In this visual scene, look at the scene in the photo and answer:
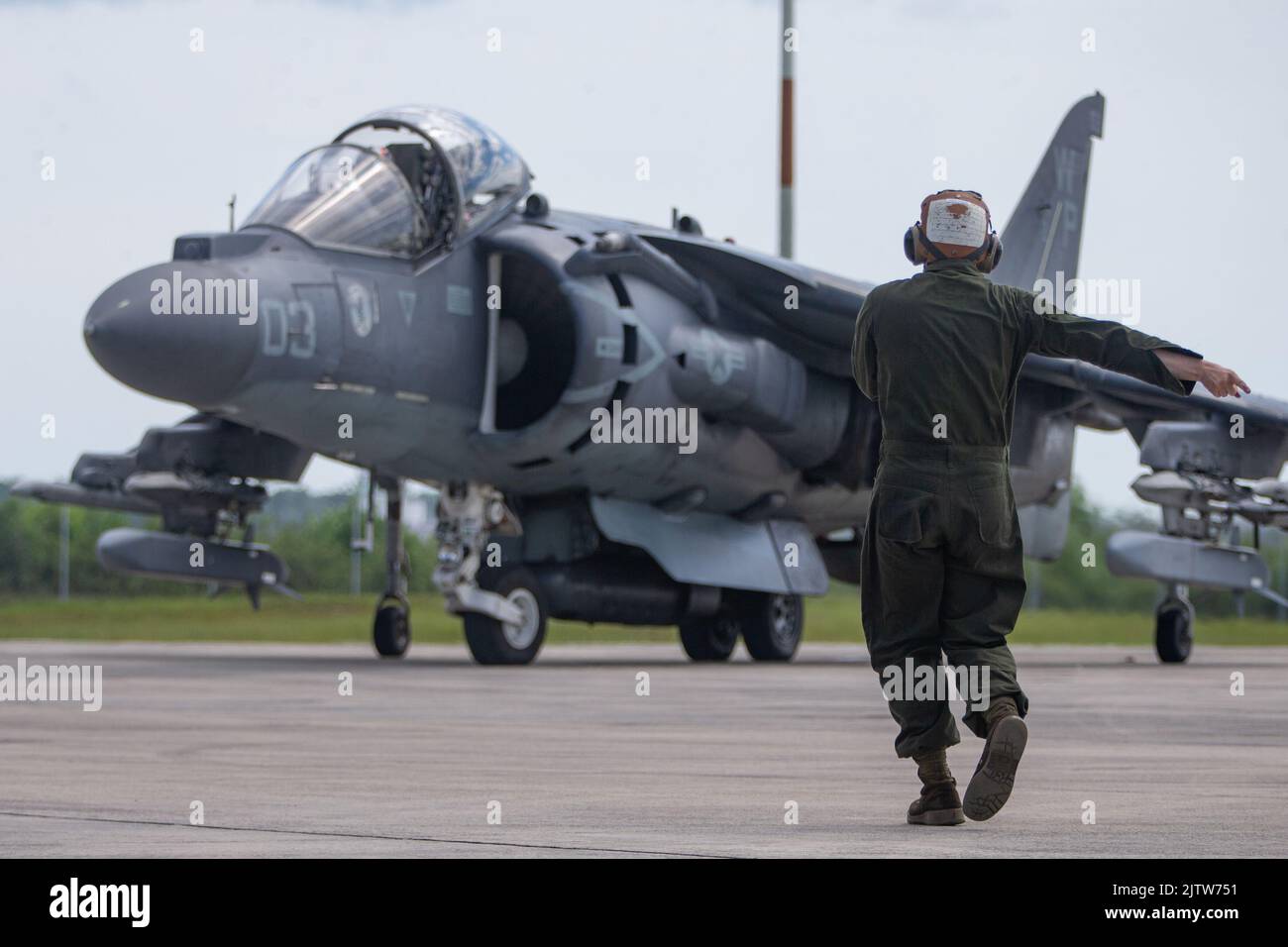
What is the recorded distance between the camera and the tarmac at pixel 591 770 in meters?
4.91

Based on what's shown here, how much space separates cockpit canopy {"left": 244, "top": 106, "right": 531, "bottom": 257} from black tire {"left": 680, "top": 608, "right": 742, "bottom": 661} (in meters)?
4.87

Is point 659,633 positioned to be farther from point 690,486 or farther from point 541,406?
point 541,406

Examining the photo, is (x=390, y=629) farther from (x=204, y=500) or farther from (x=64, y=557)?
(x=64, y=557)

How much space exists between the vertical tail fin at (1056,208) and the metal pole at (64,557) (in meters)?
16.3

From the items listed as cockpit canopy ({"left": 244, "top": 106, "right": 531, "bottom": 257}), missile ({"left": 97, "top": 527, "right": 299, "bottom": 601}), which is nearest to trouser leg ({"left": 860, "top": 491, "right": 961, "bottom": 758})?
cockpit canopy ({"left": 244, "top": 106, "right": 531, "bottom": 257})

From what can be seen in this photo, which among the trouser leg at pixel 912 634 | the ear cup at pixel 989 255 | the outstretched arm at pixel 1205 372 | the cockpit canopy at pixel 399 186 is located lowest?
the trouser leg at pixel 912 634

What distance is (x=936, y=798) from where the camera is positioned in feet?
17.6

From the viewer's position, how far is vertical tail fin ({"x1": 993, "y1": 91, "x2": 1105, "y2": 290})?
20.8m

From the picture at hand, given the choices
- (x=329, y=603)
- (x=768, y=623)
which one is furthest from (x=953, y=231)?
(x=329, y=603)

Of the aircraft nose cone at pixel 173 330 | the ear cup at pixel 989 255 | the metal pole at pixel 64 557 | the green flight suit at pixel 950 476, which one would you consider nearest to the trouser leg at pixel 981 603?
the green flight suit at pixel 950 476

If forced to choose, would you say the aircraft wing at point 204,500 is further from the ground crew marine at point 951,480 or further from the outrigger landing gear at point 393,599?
the ground crew marine at point 951,480

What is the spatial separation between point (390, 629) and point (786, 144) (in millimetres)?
9694

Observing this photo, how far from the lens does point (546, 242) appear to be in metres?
15.1
